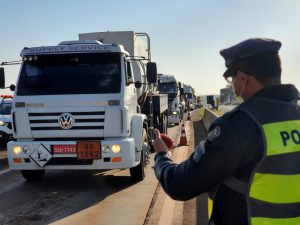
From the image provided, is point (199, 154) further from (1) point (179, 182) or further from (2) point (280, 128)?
(2) point (280, 128)

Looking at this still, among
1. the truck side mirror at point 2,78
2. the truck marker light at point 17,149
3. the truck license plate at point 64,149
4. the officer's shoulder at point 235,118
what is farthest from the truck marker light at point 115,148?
the officer's shoulder at point 235,118

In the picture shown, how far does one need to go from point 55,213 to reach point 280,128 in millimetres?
5547

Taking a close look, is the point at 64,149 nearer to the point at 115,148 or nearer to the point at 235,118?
the point at 115,148

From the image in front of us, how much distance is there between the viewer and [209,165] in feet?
6.34

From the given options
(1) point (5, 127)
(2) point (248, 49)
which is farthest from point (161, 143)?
(1) point (5, 127)

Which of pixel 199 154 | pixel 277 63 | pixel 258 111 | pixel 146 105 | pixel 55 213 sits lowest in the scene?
pixel 55 213

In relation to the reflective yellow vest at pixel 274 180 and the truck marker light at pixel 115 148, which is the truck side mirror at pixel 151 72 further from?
the reflective yellow vest at pixel 274 180

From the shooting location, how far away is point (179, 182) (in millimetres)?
2033

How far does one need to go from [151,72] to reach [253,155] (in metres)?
7.96

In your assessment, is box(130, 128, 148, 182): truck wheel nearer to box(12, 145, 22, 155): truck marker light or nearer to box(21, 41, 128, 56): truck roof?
box(21, 41, 128, 56): truck roof

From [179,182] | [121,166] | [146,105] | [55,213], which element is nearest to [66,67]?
[121,166]

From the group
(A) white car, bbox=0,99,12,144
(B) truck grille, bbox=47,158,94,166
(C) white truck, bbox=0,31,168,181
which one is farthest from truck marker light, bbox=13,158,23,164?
(A) white car, bbox=0,99,12,144

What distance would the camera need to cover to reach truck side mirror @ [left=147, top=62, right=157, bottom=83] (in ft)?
32.0

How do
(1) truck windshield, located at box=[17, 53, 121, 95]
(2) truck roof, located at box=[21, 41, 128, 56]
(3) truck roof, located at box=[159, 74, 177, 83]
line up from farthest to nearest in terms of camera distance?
(3) truck roof, located at box=[159, 74, 177, 83], (2) truck roof, located at box=[21, 41, 128, 56], (1) truck windshield, located at box=[17, 53, 121, 95]
